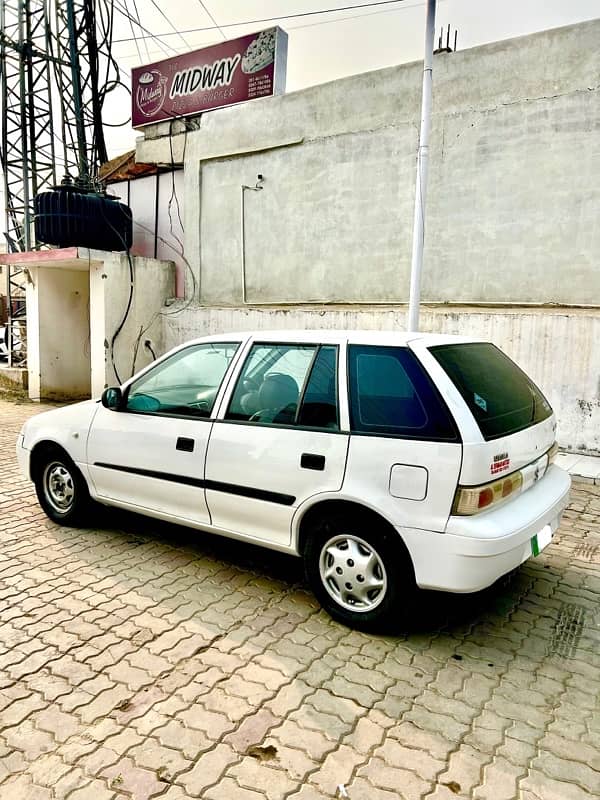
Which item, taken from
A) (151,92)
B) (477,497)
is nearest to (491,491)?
(477,497)

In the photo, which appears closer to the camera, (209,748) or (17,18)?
(209,748)

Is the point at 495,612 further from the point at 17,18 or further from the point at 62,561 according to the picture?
the point at 17,18

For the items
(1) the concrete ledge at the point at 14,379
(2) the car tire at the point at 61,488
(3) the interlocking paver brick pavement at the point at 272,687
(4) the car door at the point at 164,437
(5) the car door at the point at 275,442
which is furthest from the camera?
(1) the concrete ledge at the point at 14,379

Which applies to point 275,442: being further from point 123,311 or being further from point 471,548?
point 123,311

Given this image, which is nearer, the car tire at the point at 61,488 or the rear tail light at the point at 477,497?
the rear tail light at the point at 477,497

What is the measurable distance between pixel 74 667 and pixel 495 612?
2.43 meters

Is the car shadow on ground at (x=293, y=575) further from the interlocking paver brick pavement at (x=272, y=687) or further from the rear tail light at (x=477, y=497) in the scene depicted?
the rear tail light at (x=477, y=497)

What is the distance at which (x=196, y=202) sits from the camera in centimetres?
1159

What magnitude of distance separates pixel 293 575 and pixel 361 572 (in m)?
0.98

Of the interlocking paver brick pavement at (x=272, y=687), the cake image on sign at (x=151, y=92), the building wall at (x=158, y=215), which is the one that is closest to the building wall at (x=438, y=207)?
the building wall at (x=158, y=215)

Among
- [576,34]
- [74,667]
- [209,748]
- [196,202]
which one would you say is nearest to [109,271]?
Result: [196,202]

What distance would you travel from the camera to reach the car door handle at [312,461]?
3182 mm

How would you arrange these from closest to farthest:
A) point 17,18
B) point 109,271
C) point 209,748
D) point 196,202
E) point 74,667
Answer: point 209,748 → point 74,667 → point 109,271 → point 196,202 → point 17,18

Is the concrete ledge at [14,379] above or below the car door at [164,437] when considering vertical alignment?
below
